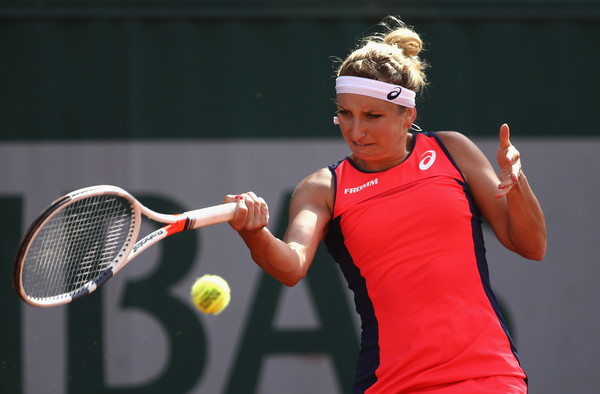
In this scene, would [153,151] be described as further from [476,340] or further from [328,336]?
[476,340]

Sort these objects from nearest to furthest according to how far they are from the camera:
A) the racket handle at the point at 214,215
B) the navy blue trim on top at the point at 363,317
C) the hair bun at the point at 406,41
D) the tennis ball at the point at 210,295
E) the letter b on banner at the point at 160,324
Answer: the racket handle at the point at 214,215 < the navy blue trim on top at the point at 363,317 < the hair bun at the point at 406,41 < the tennis ball at the point at 210,295 < the letter b on banner at the point at 160,324

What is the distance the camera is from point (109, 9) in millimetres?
4910

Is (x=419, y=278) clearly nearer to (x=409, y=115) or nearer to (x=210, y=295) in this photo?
(x=409, y=115)

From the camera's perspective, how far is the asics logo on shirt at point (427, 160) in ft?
8.39

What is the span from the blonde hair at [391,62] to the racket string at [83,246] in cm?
85

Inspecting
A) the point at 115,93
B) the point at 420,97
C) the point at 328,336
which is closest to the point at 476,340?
the point at 328,336

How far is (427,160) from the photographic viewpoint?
8.45ft

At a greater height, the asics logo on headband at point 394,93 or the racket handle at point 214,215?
the asics logo on headband at point 394,93

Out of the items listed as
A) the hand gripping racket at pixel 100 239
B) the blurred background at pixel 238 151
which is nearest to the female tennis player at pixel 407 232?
the hand gripping racket at pixel 100 239

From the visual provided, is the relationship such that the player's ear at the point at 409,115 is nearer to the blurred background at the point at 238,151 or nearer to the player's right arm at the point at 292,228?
the player's right arm at the point at 292,228

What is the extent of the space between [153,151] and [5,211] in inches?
37.5

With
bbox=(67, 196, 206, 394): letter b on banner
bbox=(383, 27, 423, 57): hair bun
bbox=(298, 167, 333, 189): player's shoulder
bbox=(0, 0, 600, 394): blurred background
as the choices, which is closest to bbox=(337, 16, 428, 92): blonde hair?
bbox=(383, 27, 423, 57): hair bun

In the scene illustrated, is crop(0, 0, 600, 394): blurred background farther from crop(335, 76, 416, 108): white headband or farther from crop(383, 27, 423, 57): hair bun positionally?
crop(335, 76, 416, 108): white headband

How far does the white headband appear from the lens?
2484mm
